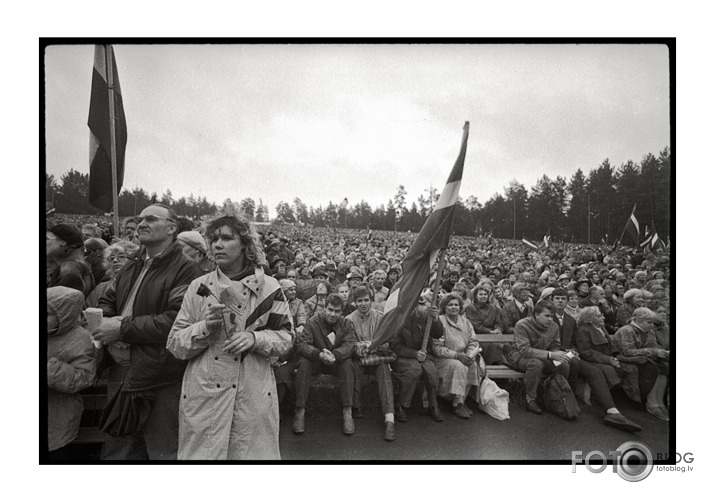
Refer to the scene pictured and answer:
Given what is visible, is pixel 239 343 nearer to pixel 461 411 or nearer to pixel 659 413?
pixel 461 411

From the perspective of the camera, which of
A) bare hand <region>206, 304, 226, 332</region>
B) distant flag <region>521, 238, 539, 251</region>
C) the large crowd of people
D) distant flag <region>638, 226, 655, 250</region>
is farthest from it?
distant flag <region>521, 238, 539, 251</region>

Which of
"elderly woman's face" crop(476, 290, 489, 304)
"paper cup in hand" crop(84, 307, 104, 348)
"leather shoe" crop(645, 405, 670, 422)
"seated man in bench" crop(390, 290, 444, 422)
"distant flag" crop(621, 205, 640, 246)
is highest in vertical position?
"distant flag" crop(621, 205, 640, 246)

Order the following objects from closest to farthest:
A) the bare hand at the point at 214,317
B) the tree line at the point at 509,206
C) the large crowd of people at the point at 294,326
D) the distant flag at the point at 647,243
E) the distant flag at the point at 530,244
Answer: the bare hand at the point at 214,317, the large crowd of people at the point at 294,326, the tree line at the point at 509,206, the distant flag at the point at 647,243, the distant flag at the point at 530,244

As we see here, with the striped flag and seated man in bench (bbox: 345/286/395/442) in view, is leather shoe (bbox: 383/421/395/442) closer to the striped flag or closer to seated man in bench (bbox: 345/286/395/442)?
seated man in bench (bbox: 345/286/395/442)

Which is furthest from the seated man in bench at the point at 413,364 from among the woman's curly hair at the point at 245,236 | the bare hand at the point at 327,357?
the woman's curly hair at the point at 245,236

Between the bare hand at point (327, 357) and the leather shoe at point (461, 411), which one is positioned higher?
the bare hand at point (327, 357)

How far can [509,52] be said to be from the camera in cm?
453

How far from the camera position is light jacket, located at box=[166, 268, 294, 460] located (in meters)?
4.10

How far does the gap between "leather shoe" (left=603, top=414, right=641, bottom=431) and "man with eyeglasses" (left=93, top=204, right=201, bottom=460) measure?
3623 mm

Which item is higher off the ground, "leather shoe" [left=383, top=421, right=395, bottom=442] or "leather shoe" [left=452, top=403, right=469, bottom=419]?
"leather shoe" [left=452, top=403, right=469, bottom=419]

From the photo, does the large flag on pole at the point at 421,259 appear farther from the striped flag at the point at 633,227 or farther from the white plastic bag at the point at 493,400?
the striped flag at the point at 633,227

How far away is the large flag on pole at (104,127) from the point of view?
441cm

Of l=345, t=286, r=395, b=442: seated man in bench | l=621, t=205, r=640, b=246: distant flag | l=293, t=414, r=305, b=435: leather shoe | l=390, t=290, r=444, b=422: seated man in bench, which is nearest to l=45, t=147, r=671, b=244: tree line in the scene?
l=621, t=205, r=640, b=246: distant flag

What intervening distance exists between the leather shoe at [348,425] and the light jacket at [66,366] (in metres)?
2.11
